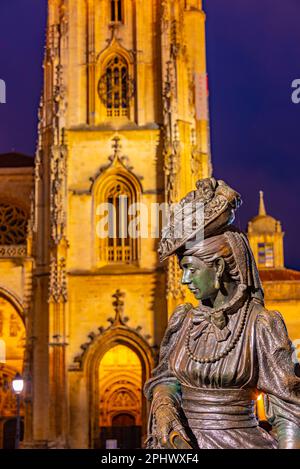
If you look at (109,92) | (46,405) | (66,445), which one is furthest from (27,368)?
(109,92)

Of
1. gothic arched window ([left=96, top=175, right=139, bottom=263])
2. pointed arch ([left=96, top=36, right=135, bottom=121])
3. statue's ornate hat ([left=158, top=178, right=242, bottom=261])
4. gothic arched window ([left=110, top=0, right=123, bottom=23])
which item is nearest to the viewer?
statue's ornate hat ([left=158, top=178, right=242, bottom=261])

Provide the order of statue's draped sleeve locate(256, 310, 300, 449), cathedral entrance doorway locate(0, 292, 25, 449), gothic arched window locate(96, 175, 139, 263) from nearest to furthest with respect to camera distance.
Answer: statue's draped sleeve locate(256, 310, 300, 449)
gothic arched window locate(96, 175, 139, 263)
cathedral entrance doorway locate(0, 292, 25, 449)

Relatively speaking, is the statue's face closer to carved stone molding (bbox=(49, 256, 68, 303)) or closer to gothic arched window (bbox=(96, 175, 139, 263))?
carved stone molding (bbox=(49, 256, 68, 303))

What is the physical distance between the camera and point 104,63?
92.7 ft

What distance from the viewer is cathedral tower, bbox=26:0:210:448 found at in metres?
25.9

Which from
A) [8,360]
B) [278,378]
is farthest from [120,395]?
[278,378]

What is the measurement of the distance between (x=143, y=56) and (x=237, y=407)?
1010 inches

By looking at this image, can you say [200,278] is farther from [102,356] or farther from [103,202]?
[103,202]

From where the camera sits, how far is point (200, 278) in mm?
3355

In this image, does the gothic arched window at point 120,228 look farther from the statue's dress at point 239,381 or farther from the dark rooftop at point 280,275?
the statue's dress at point 239,381

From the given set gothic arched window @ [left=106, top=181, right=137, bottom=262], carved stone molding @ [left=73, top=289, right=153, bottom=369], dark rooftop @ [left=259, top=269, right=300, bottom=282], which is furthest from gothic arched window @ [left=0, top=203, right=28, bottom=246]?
dark rooftop @ [left=259, top=269, right=300, bottom=282]

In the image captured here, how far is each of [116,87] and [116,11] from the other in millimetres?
2722

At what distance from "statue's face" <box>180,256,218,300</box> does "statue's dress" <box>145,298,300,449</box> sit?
12 centimetres
